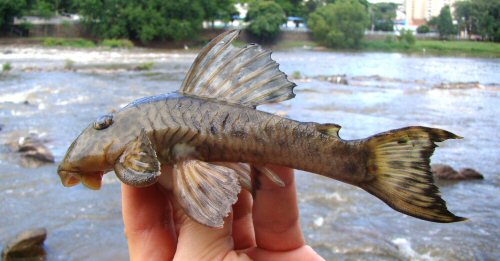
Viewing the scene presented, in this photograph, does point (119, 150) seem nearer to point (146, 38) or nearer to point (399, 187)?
point (399, 187)

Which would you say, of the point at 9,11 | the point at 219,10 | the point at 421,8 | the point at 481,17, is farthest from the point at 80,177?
the point at 421,8

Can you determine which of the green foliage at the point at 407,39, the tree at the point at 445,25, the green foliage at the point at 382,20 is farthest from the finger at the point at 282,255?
the green foliage at the point at 382,20

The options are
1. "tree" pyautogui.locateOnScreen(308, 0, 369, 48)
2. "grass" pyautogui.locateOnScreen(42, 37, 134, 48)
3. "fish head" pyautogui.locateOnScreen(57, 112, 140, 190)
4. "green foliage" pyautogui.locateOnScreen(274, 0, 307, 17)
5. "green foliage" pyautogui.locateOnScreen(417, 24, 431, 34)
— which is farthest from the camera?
"green foliage" pyautogui.locateOnScreen(274, 0, 307, 17)

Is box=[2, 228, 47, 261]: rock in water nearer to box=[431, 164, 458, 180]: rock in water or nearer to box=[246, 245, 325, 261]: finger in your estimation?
box=[246, 245, 325, 261]: finger

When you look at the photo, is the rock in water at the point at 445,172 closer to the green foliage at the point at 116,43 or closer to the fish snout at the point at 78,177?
the fish snout at the point at 78,177

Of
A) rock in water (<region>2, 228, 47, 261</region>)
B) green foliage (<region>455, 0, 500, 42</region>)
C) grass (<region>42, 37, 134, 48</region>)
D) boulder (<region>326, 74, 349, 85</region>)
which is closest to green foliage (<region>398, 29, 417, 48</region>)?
green foliage (<region>455, 0, 500, 42</region>)

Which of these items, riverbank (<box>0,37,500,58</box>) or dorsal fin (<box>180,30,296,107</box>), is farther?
riverbank (<box>0,37,500,58</box>)

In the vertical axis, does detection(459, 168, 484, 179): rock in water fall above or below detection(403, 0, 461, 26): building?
below

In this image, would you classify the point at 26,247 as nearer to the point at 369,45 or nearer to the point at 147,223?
the point at 147,223
